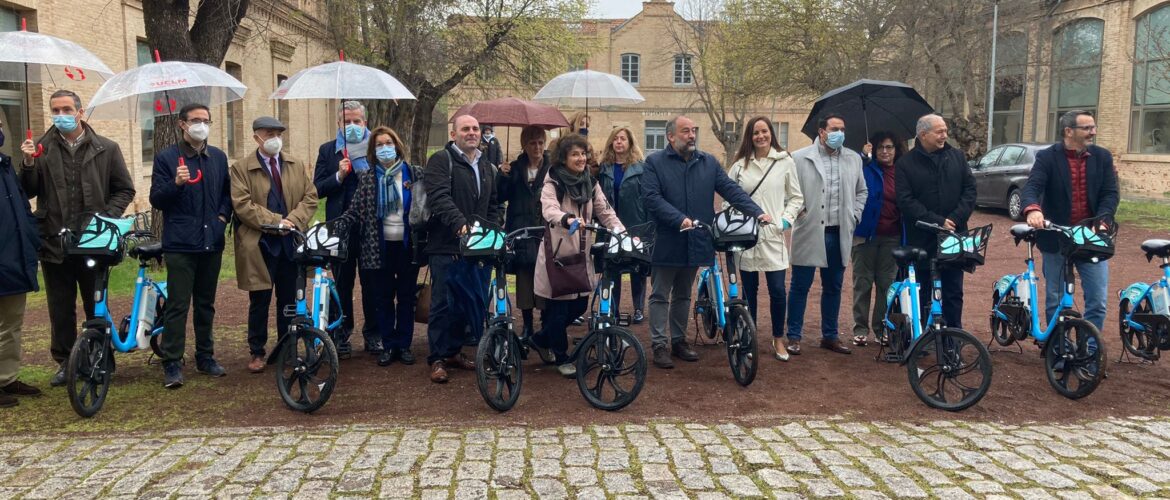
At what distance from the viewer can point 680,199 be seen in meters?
6.54

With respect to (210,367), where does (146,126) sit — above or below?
above

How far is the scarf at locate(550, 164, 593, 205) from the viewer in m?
6.10

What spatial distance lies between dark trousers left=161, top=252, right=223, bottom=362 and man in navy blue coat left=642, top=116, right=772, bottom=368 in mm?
3143

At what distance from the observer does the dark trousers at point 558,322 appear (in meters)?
6.37

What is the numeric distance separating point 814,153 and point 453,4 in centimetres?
1601

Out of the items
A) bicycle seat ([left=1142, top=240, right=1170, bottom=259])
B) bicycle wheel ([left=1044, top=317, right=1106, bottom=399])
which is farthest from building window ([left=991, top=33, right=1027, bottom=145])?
bicycle wheel ([left=1044, top=317, right=1106, bottom=399])

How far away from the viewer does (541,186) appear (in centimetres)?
661

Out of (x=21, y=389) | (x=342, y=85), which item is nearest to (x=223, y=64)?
(x=342, y=85)

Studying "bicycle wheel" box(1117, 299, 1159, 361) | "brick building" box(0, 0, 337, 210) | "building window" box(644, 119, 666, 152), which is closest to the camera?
"bicycle wheel" box(1117, 299, 1159, 361)

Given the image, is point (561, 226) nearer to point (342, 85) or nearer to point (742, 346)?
point (742, 346)

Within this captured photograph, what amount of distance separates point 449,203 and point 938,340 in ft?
10.8

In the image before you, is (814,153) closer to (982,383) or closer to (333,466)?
(982,383)

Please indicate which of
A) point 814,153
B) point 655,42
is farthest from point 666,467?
point 655,42

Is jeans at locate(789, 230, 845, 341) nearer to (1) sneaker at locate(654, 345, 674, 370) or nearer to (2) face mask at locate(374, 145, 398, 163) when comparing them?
Answer: (1) sneaker at locate(654, 345, 674, 370)
